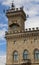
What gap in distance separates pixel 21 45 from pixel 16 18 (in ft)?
22.3

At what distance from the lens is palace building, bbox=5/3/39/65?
159 ft

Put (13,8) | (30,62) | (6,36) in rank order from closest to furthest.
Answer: (30,62) < (6,36) < (13,8)

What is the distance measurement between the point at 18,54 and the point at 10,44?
A: 9.65 ft

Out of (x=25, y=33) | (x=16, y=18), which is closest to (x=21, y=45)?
(x=25, y=33)

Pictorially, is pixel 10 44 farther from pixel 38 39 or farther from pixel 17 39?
pixel 38 39

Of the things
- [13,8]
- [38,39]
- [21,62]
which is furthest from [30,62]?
[13,8]

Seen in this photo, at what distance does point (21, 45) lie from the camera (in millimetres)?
49469

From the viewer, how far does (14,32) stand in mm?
50594

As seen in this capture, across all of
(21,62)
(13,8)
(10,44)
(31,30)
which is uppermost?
(13,8)

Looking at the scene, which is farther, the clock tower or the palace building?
the clock tower

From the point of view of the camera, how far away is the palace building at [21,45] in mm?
48312

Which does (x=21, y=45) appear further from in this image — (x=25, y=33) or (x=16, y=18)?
(x=16, y=18)

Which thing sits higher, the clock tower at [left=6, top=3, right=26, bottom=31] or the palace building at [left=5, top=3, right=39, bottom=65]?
the clock tower at [left=6, top=3, right=26, bottom=31]

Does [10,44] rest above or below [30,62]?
above
